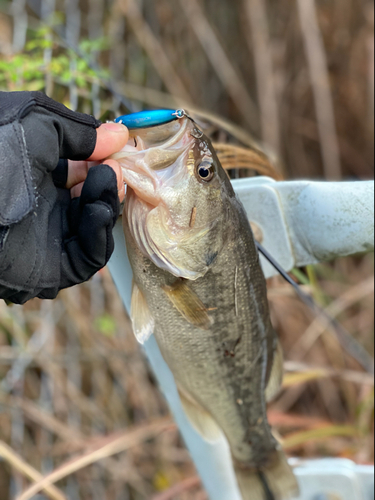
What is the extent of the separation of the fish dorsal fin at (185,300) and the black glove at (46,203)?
10.1 inches

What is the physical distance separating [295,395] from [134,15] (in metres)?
2.82

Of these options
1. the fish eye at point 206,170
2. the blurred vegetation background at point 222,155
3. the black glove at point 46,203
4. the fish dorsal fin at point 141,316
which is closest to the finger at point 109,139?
the black glove at point 46,203

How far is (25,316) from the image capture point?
221 centimetres

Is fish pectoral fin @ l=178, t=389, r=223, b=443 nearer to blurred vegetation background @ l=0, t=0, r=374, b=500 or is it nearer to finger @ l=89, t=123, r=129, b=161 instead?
blurred vegetation background @ l=0, t=0, r=374, b=500

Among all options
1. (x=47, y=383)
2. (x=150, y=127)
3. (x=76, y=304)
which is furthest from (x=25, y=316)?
(x=150, y=127)

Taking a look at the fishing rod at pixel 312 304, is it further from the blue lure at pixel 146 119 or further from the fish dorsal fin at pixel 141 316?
the blue lure at pixel 146 119

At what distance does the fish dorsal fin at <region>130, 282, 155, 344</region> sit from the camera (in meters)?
1.05

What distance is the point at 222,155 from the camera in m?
1.28

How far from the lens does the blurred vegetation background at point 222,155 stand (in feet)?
5.75

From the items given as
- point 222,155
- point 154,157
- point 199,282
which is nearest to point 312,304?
point 199,282

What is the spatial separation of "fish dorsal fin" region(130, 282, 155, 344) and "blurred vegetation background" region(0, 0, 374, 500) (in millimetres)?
528

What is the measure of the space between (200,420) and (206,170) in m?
0.80

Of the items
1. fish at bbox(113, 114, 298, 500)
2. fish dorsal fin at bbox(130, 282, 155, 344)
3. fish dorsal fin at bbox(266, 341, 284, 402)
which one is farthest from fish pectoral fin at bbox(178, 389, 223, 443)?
fish dorsal fin at bbox(130, 282, 155, 344)

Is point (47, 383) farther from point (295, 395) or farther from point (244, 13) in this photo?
point (244, 13)
